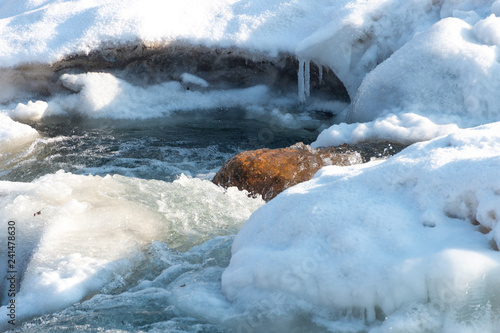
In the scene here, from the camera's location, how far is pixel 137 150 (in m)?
6.63

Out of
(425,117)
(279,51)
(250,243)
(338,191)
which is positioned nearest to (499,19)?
(425,117)

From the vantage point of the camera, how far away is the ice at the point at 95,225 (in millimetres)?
3248

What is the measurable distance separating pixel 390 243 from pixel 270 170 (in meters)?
2.27

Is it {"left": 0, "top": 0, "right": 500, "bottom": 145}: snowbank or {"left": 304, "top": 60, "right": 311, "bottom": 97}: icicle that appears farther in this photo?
{"left": 304, "top": 60, "right": 311, "bottom": 97}: icicle

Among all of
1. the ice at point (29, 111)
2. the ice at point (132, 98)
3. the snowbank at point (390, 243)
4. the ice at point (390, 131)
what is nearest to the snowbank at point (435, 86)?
the ice at point (390, 131)

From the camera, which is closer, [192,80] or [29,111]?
[29,111]

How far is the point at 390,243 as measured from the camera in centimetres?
253

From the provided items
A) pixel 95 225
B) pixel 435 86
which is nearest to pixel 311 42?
pixel 435 86

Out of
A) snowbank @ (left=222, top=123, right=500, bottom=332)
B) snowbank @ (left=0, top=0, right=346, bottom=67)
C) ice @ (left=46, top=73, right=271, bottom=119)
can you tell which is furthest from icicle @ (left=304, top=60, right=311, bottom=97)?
snowbank @ (left=222, top=123, right=500, bottom=332)

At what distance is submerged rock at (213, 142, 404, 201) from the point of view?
4660 mm

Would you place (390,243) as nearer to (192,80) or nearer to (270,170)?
(270,170)

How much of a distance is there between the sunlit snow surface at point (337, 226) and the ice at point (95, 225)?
13 mm

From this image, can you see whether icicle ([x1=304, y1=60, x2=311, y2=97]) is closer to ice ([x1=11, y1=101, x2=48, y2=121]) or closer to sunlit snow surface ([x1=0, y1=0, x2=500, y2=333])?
sunlit snow surface ([x1=0, y1=0, x2=500, y2=333])

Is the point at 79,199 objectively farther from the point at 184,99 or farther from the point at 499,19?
the point at 499,19
